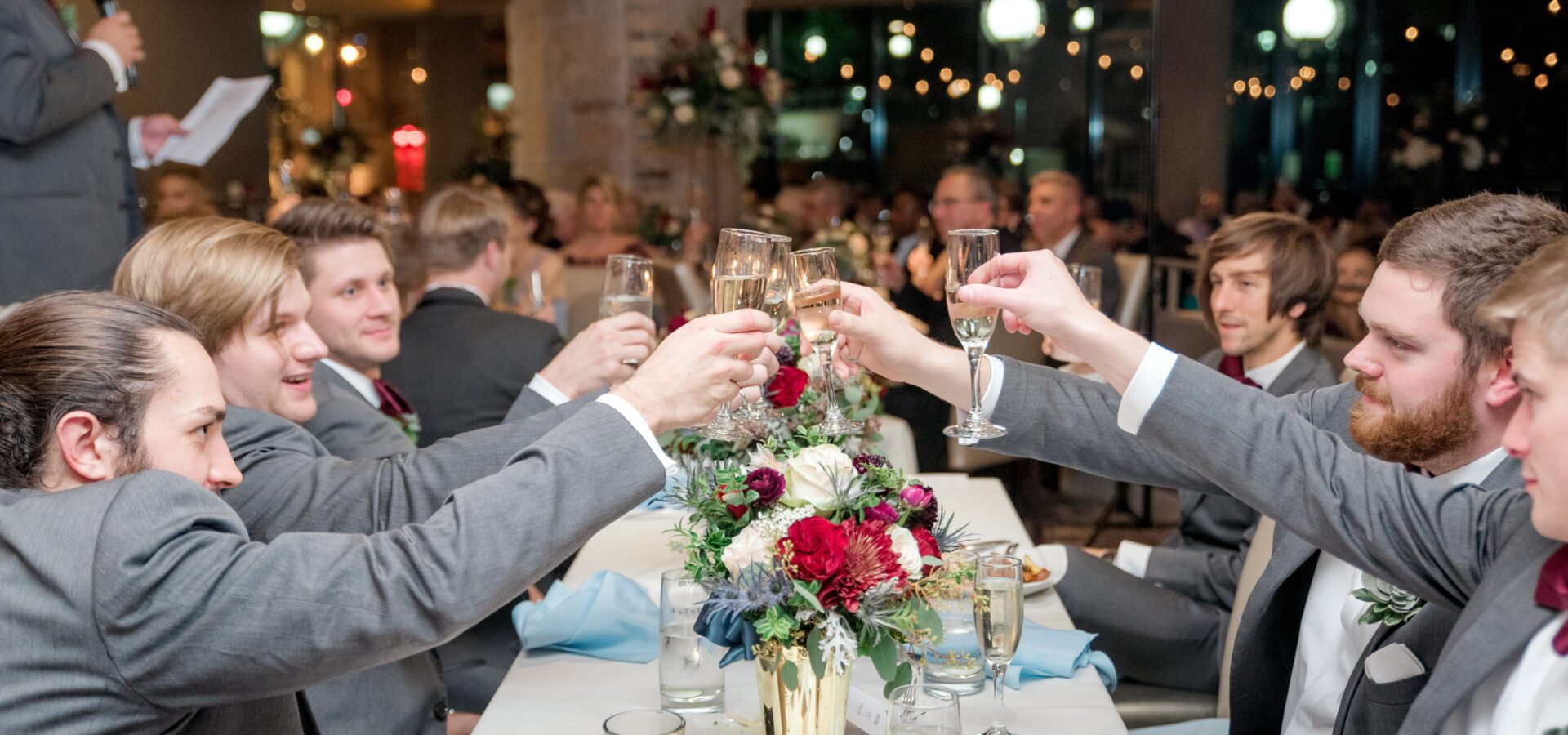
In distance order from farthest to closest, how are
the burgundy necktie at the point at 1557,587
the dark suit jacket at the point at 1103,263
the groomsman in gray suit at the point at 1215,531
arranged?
1. the dark suit jacket at the point at 1103,263
2. the groomsman in gray suit at the point at 1215,531
3. the burgundy necktie at the point at 1557,587

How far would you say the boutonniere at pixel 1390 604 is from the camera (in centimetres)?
153

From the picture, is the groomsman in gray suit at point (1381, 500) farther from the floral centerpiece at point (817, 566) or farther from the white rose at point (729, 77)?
the white rose at point (729, 77)

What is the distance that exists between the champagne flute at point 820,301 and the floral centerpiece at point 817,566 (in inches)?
6.2

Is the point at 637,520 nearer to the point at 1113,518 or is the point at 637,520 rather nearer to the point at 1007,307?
the point at 1007,307

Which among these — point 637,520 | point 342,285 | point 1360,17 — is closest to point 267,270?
point 342,285

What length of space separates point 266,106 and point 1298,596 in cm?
729

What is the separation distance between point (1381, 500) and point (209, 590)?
1.19 m

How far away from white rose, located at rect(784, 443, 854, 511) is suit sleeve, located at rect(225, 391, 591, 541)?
540 mm

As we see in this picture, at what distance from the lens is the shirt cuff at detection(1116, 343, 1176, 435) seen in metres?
1.38

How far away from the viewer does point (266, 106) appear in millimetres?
7836

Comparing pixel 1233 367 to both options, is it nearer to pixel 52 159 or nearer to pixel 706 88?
pixel 52 159

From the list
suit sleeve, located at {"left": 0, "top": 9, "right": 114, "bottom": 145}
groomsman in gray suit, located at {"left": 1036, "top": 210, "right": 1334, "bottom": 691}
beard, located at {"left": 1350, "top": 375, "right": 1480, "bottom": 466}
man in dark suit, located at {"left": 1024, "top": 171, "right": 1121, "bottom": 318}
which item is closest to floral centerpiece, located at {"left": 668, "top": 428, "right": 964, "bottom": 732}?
beard, located at {"left": 1350, "top": 375, "right": 1480, "bottom": 466}

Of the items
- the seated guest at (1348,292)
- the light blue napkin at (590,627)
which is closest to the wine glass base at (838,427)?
the light blue napkin at (590,627)

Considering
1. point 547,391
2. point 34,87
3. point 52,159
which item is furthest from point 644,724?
point 52,159
